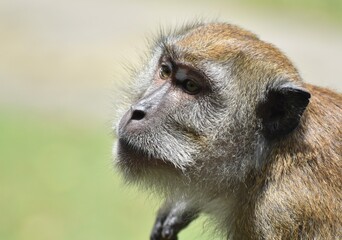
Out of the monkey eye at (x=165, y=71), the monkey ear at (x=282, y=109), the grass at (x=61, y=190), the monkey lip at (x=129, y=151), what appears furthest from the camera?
the grass at (x=61, y=190)

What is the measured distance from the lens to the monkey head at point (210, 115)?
6969 millimetres

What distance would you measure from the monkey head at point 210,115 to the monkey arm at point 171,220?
75cm

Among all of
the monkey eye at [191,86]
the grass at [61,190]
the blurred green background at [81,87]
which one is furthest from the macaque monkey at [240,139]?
the grass at [61,190]

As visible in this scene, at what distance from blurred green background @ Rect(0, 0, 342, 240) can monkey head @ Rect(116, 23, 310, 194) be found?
65 cm

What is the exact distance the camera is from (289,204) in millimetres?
6805

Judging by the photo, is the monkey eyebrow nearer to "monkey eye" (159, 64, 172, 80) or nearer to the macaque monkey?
the macaque monkey

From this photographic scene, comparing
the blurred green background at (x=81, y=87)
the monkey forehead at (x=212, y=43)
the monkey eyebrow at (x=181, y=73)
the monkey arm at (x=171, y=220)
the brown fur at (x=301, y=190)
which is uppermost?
the monkey forehead at (x=212, y=43)

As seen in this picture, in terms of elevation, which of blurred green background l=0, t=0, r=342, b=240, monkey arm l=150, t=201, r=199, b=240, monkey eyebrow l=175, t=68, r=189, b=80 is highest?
monkey eyebrow l=175, t=68, r=189, b=80

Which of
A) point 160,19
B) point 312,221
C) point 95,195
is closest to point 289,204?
point 312,221

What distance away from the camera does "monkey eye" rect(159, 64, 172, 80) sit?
736 cm

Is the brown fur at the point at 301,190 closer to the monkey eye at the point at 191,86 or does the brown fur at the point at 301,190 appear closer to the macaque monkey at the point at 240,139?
the macaque monkey at the point at 240,139

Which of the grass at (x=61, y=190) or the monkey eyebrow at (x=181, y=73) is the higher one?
the monkey eyebrow at (x=181, y=73)

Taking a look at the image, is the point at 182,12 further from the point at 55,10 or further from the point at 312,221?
the point at 312,221

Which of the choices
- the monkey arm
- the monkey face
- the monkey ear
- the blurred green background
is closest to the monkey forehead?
the monkey face
